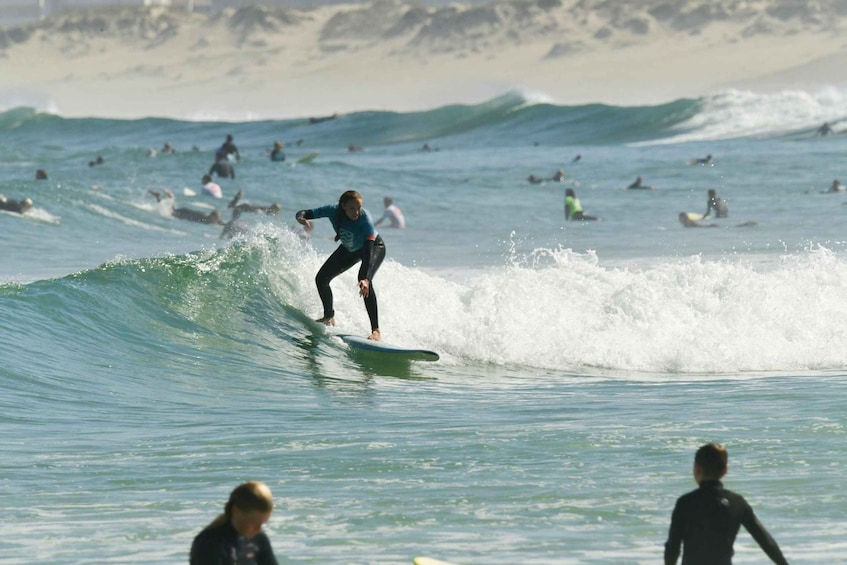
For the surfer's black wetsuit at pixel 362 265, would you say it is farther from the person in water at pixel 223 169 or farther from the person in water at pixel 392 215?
the person in water at pixel 223 169

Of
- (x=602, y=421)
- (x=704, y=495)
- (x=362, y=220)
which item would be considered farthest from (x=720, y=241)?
(x=704, y=495)

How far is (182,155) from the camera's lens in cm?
4569

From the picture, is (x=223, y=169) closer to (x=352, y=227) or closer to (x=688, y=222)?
(x=688, y=222)

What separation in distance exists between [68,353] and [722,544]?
9.19 m

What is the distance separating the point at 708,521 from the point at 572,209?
2651 centimetres

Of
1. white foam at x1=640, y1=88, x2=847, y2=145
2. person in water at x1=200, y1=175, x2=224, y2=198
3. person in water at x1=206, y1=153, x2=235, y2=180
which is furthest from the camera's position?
white foam at x1=640, y1=88, x2=847, y2=145

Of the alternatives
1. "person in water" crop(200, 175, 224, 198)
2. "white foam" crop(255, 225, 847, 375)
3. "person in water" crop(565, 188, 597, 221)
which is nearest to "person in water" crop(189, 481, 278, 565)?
"white foam" crop(255, 225, 847, 375)

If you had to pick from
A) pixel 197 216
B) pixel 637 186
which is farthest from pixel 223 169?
pixel 637 186

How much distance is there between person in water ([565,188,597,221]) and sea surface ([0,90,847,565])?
1.07 ft

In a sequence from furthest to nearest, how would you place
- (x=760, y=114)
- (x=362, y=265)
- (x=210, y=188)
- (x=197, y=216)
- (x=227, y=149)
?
1. (x=760, y=114)
2. (x=227, y=149)
3. (x=210, y=188)
4. (x=197, y=216)
5. (x=362, y=265)

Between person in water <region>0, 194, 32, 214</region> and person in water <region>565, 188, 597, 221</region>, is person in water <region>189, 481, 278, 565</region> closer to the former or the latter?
person in water <region>0, 194, 32, 214</region>

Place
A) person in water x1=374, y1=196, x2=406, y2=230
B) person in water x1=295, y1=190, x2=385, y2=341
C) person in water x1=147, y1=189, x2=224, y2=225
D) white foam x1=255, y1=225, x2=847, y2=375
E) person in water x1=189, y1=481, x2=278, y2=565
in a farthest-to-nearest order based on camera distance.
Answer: person in water x1=147, y1=189, x2=224, y2=225, person in water x1=374, y1=196, x2=406, y2=230, white foam x1=255, y1=225, x2=847, y2=375, person in water x1=295, y1=190, x2=385, y2=341, person in water x1=189, y1=481, x2=278, y2=565

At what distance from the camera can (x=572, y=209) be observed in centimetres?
3100

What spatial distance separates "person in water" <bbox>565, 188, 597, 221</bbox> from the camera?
101ft
